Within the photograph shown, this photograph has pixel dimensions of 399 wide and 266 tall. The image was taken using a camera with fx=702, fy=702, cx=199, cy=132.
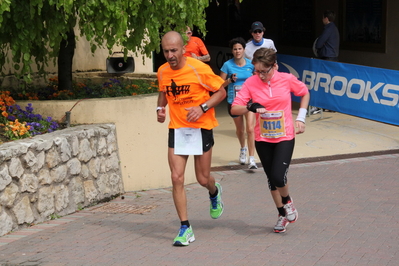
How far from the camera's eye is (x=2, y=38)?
7836 millimetres

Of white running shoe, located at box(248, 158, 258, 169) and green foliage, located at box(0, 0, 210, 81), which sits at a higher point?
green foliage, located at box(0, 0, 210, 81)

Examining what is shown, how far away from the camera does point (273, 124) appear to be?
6457 mm

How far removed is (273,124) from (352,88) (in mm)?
6419

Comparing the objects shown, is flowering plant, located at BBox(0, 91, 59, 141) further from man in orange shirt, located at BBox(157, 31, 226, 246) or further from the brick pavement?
man in orange shirt, located at BBox(157, 31, 226, 246)

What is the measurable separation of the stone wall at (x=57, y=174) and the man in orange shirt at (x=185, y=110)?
1485 millimetres

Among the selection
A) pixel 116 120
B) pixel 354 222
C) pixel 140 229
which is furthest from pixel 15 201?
pixel 354 222

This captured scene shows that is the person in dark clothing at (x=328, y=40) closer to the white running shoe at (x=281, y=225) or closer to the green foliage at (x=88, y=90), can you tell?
the green foliage at (x=88, y=90)

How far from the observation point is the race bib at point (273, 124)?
21.2 ft

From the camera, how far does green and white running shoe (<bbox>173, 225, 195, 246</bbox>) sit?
6.36 metres

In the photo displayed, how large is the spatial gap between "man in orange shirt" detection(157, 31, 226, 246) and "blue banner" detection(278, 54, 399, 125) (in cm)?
584

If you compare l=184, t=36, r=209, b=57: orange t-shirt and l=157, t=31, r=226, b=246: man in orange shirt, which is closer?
l=157, t=31, r=226, b=246: man in orange shirt

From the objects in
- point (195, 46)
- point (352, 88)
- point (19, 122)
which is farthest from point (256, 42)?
point (19, 122)

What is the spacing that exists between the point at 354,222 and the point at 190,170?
8.52ft

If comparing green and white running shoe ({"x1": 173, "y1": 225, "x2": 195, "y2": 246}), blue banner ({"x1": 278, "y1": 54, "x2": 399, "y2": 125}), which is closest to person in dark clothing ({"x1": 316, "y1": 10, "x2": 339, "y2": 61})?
blue banner ({"x1": 278, "y1": 54, "x2": 399, "y2": 125})
